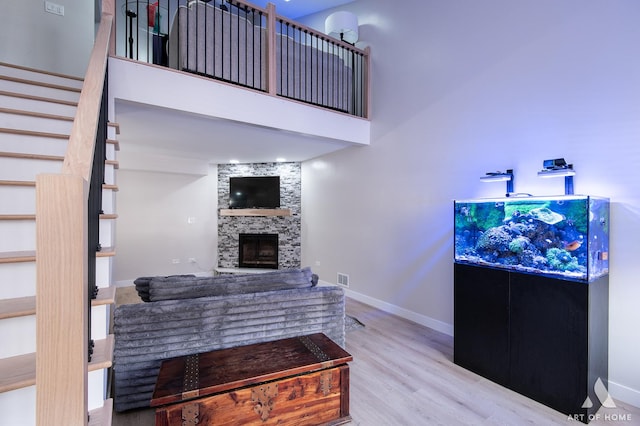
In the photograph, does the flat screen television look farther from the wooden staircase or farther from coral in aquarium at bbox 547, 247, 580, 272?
coral in aquarium at bbox 547, 247, 580, 272

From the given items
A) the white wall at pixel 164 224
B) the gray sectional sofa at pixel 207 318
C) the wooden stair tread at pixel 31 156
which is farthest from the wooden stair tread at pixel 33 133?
the white wall at pixel 164 224

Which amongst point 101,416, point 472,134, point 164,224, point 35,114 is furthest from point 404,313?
point 164,224

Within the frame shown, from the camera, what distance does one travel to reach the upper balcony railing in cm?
310

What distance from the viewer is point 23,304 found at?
1.28m

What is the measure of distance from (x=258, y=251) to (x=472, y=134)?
4.56 m

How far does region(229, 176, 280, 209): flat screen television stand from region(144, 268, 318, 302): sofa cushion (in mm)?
3579

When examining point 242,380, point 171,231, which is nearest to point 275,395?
point 242,380

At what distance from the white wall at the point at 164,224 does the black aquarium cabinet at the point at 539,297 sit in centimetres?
506

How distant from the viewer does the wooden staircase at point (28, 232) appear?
3.80 feet

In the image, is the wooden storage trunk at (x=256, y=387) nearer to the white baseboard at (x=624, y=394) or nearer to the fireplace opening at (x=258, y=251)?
the white baseboard at (x=624, y=394)

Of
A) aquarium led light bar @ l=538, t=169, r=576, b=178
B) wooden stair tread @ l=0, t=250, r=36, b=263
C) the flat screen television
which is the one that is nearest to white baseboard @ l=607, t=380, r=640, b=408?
aquarium led light bar @ l=538, t=169, r=576, b=178

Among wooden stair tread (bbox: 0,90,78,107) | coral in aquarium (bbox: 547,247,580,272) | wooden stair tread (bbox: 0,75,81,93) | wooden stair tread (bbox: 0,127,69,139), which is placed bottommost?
coral in aquarium (bbox: 547,247,580,272)

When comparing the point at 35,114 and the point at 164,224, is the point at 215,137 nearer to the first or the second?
the point at 35,114

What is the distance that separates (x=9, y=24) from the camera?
323cm
